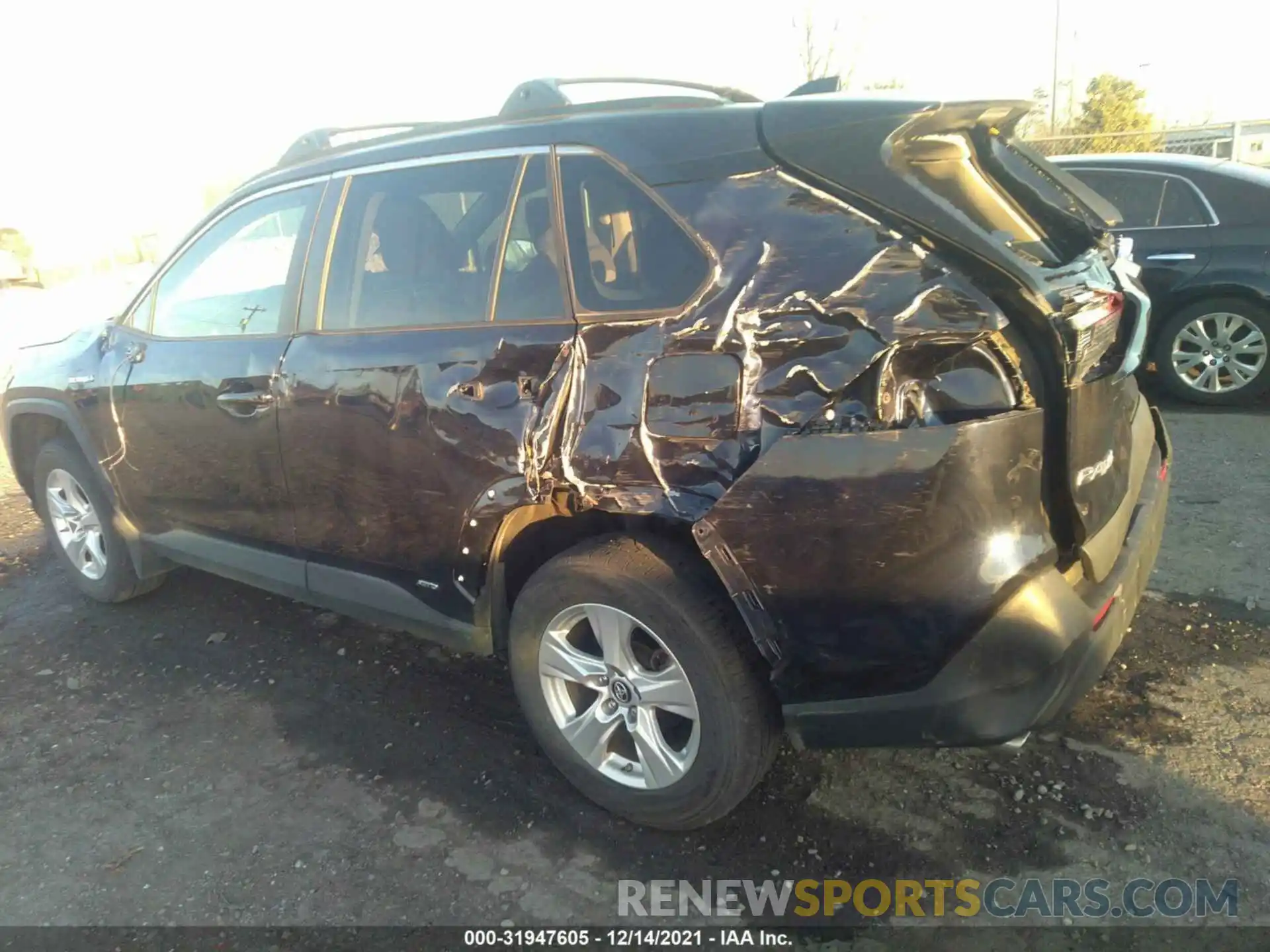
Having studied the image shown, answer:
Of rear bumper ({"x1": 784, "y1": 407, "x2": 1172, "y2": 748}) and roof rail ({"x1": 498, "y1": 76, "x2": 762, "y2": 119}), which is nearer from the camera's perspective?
rear bumper ({"x1": 784, "y1": 407, "x2": 1172, "y2": 748})

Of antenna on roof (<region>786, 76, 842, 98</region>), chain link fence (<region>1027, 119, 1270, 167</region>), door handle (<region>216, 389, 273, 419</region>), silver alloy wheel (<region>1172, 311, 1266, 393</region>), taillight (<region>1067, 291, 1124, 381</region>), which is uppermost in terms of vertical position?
antenna on roof (<region>786, 76, 842, 98</region>)

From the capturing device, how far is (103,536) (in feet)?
14.1

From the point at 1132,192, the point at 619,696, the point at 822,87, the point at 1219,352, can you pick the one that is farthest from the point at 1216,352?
the point at 619,696

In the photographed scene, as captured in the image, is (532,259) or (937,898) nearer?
(937,898)

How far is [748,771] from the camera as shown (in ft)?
7.88

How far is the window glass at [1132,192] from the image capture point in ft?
20.9

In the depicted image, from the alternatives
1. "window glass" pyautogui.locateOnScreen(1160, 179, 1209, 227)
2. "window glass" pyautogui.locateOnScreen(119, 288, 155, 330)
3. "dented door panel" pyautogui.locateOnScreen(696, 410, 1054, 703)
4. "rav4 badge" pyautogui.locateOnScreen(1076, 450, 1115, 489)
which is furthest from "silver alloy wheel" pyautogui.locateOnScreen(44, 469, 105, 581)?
"window glass" pyautogui.locateOnScreen(1160, 179, 1209, 227)

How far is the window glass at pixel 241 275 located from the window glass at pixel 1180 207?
578 cm

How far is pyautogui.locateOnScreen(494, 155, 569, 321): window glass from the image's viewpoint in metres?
2.59

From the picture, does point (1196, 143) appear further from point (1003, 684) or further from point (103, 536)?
point (103, 536)

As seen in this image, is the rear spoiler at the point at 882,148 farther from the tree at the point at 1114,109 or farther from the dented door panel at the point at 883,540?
the tree at the point at 1114,109

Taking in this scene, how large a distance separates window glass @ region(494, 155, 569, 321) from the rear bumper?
131cm

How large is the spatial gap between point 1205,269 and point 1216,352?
22.1 inches

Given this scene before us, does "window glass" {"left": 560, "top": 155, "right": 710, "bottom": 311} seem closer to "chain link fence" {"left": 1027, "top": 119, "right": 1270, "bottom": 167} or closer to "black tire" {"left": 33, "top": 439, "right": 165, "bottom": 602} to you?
"black tire" {"left": 33, "top": 439, "right": 165, "bottom": 602}
